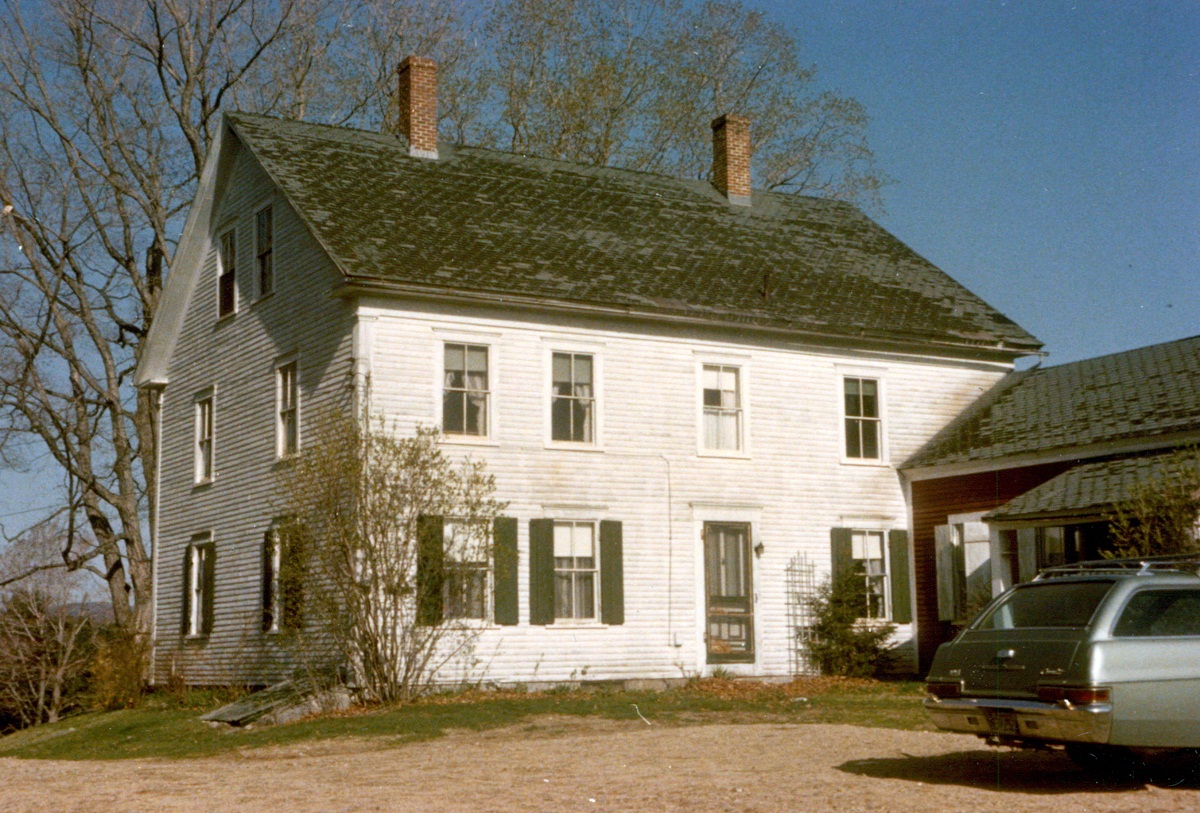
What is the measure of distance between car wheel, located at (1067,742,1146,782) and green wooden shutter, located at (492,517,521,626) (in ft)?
34.1

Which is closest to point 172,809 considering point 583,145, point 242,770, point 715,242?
point 242,770

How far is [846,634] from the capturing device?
23.3 m

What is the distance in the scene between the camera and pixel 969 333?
26.1m

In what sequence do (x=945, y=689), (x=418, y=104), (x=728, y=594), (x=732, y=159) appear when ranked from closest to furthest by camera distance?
(x=945, y=689) → (x=728, y=594) → (x=418, y=104) → (x=732, y=159)

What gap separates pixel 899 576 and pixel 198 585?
12.2 meters

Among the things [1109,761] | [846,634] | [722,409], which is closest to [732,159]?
[722,409]

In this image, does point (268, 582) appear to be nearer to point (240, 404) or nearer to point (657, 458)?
point (240, 404)

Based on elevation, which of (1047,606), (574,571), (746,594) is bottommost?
(1047,606)

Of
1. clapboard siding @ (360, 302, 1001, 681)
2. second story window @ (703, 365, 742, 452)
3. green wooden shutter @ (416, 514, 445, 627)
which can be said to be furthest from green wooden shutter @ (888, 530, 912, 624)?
green wooden shutter @ (416, 514, 445, 627)

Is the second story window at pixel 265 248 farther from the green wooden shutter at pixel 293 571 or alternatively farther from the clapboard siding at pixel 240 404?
the green wooden shutter at pixel 293 571

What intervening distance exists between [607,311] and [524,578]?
436cm

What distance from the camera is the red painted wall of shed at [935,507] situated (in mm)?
23312

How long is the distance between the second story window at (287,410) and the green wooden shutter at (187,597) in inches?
156

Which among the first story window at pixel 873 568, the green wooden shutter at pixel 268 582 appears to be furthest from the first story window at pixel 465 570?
the first story window at pixel 873 568
